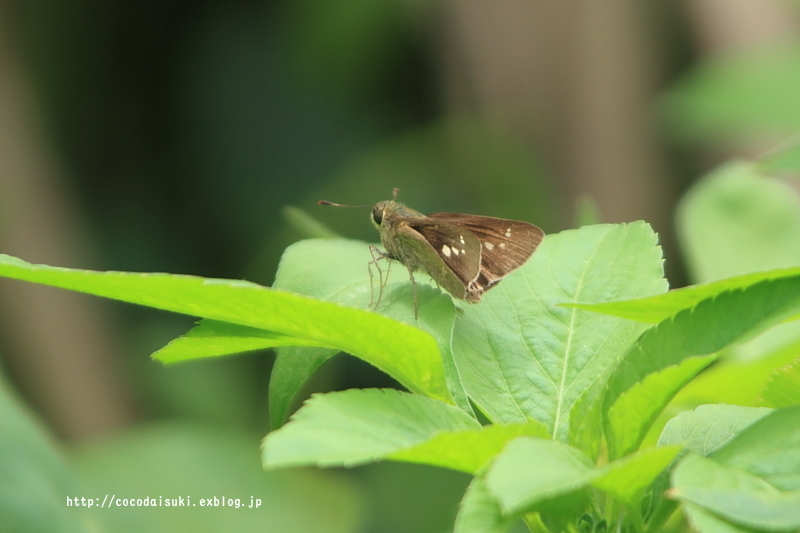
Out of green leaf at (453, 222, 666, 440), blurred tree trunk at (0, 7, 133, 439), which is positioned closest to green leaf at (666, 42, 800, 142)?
green leaf at (453, 222, 666, 440)

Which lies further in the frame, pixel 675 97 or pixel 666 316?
pixel 675 97

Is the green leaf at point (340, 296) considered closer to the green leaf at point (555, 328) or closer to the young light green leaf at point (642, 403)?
the green leaf at point (555, 328)

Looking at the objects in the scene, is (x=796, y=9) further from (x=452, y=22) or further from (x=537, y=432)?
(x=537, y=432)

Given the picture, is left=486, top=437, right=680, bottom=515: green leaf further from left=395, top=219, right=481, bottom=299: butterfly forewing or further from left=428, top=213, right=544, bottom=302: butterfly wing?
left=395, top=219, right=481, bottom=299: butterfly forewing

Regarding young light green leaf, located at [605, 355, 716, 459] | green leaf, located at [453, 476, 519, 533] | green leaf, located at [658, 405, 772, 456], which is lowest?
green leaf, located at [453, 476, 519, 533]

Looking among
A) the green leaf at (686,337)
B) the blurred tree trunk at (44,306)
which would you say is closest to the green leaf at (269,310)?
the green leaf at (686,337)

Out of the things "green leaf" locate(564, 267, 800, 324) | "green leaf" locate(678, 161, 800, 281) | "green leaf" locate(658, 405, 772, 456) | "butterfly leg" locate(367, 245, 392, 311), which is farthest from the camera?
"green leaf" locate(678, 161, 800, 281)

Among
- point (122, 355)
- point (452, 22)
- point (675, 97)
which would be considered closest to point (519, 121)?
point (452, 22)
